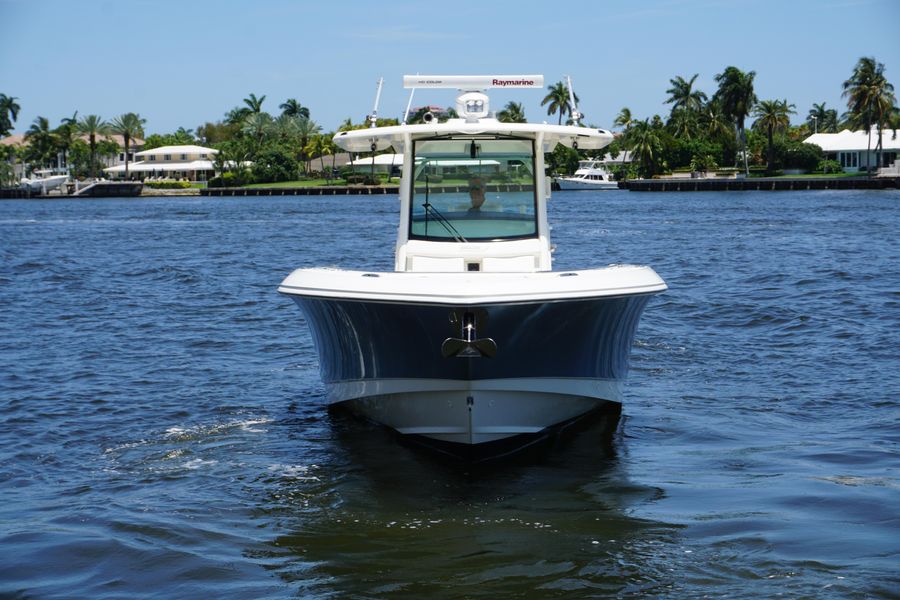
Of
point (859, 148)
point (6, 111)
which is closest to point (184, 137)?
point (6, 111)

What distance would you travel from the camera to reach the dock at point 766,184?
84.9 m

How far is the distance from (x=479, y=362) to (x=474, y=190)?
2602 mm

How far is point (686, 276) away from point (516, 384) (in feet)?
55.1

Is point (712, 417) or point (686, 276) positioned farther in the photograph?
point (686, 276)

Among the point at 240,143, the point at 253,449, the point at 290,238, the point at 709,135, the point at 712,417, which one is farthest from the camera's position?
the point at 240,143

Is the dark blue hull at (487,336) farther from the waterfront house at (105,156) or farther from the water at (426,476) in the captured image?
the waterfront house at (105,156)

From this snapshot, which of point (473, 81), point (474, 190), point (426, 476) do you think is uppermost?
point (473, 81)

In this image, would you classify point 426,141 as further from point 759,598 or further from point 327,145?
point 327,145

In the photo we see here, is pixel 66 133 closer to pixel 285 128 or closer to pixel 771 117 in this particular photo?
pixel 285 128

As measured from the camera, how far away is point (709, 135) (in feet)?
371

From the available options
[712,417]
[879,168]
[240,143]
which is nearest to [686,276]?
[712,417]

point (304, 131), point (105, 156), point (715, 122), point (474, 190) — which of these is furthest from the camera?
point (105, 156)

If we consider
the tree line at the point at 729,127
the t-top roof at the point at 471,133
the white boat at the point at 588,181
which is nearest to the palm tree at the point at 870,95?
the tree line at the point at 729,127

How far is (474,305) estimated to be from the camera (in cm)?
814
